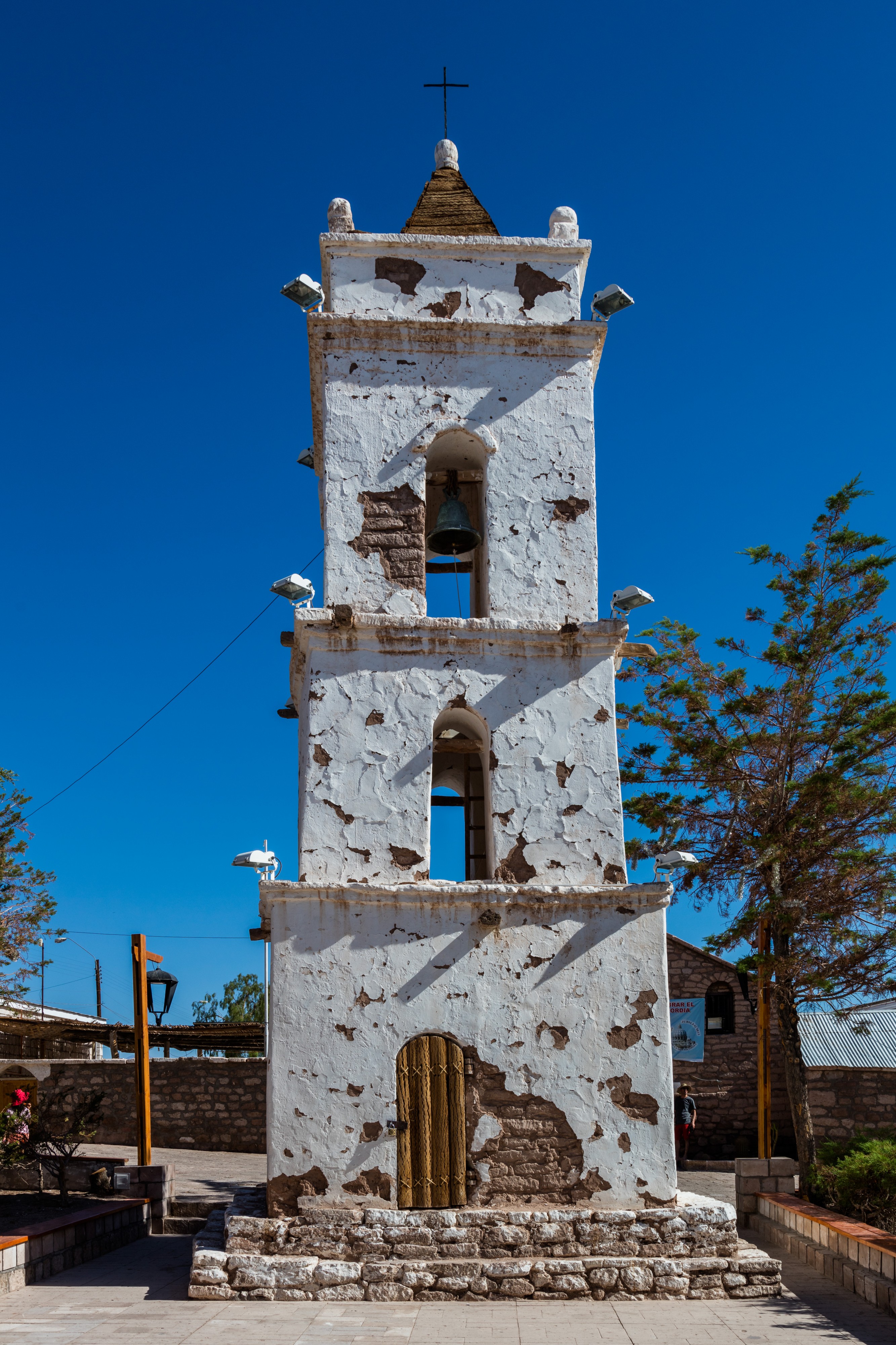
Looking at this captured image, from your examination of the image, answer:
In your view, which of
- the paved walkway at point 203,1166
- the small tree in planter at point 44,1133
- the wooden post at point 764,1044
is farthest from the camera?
the paved walkway at point 203,1166

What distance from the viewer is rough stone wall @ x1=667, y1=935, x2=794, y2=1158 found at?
17984 mm

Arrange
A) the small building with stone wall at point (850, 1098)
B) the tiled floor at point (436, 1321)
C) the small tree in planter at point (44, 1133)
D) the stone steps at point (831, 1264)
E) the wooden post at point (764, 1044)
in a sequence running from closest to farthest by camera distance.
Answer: the tiled floor at point (436, 1321) < the stone steps at point (831, 1264) < the small tree in planter at point (44, 1133) < the wooden post at point (764, 1044) < the small building with stone wall at point (850, 1098)

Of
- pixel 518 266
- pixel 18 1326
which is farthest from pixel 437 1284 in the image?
pixel 518 266

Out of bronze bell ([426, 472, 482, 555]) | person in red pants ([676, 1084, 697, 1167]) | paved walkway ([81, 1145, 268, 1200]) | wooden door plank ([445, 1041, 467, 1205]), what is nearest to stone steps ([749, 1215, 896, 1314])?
wooden door plank ([445, 1041, 467, 1205])

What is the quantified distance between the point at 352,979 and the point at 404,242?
6.74 meters

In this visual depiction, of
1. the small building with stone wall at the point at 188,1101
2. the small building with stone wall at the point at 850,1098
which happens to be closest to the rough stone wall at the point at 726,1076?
the small building with stone wall at the point at 850,1098

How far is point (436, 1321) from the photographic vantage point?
26.0ft

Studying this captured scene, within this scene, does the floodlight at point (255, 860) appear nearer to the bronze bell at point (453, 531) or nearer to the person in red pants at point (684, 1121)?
the bronze bell at point (453, 531)

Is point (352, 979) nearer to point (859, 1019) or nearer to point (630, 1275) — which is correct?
point (630, 1275)

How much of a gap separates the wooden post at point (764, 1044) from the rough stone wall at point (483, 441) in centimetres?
550

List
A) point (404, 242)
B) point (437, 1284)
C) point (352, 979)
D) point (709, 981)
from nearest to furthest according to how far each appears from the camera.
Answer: point (437, 1284)
point (352, 979)
point (404, 242)
point (709, 981)

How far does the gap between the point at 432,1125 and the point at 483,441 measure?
19.6ft

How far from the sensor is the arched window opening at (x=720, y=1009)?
730 inches

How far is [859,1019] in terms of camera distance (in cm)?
1909
